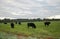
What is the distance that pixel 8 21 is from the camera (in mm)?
27844

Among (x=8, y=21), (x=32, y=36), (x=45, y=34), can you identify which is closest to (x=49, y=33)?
(x=45, y=34)

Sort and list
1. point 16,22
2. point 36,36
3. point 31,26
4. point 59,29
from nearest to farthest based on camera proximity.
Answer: point 36,36
point 59,29
point 31,26
point 16,22

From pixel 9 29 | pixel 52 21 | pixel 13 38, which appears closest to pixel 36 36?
pixel 13 38

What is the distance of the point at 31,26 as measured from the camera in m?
27.2

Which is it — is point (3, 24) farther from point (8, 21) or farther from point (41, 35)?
point (41, 35)

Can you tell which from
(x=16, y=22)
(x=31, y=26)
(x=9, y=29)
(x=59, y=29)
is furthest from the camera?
(x=16, y=22)

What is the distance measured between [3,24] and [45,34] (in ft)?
23.8

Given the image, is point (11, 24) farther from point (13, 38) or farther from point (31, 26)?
point (13, 38)

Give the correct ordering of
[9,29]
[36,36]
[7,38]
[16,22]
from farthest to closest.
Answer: [16,22] < [9,29] < [36,36] < [7,38]

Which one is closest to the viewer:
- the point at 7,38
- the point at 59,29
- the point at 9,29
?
the point at 7,38

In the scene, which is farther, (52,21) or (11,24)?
(52,21)

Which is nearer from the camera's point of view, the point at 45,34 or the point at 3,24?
the point at 45,34

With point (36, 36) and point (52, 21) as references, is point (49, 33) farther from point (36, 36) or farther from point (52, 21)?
point (52, 21)

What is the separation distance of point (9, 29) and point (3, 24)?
1.14m
